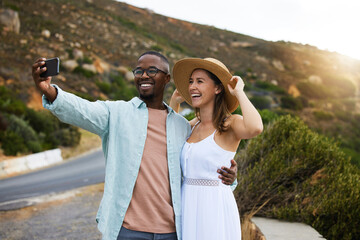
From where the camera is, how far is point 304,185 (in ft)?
15.1

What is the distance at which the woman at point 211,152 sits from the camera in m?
2.57

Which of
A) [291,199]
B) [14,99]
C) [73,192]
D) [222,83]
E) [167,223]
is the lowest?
[14,99]

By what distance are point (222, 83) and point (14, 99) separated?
1973 cm

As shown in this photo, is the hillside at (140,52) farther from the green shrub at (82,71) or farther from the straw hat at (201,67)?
the straw hat at (201,67)

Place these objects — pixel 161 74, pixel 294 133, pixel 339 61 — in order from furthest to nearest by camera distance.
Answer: pixel 339 61, pixel 294 133, pixel 161 74

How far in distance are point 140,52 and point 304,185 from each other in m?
39.4

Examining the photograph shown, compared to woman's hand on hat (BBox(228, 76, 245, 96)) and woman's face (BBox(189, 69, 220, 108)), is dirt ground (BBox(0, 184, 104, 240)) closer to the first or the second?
woman's face (BBox(189, 69, 220, 108))

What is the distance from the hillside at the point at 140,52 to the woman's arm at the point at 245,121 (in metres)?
12.8

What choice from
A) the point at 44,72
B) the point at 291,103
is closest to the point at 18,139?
the point at 44,72

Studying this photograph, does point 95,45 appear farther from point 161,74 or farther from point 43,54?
point 161,74

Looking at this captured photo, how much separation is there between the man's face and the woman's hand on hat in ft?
1.75

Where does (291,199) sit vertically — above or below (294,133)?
below

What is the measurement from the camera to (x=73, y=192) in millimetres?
9195

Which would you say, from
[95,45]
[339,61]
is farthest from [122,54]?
[339,61]
